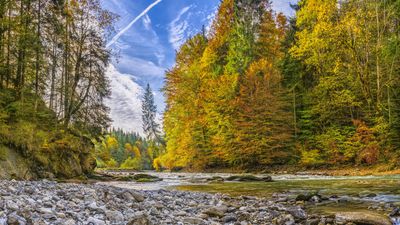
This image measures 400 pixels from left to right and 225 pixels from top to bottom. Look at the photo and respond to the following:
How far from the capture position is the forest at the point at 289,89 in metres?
26.5

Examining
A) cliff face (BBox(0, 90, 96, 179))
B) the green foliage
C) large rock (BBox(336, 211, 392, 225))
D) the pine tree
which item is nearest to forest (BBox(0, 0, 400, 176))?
cliff face (BBox(0, 90, 96, 179))

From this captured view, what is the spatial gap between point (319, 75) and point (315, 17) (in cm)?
510

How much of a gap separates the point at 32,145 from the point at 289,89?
23.1 m

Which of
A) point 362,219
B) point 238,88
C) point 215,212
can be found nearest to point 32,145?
point 215,212

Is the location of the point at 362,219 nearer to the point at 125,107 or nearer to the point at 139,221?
the point at 139,221

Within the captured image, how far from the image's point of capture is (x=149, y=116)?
85125 millimetres

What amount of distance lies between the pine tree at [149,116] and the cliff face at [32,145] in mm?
60274

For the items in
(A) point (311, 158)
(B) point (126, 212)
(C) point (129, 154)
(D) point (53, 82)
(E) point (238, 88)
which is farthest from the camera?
(C) point (129, 154)

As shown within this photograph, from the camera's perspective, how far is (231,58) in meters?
35.7

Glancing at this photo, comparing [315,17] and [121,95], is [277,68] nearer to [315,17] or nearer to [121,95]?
[315,17]

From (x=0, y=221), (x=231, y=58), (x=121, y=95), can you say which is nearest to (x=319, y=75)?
(x=231, y=58)

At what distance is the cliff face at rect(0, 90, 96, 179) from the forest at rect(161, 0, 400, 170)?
15495mm

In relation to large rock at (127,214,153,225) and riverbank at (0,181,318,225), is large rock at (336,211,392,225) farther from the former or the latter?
large rock at (127,214,153,225)

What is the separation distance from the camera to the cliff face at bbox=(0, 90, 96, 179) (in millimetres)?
14617
